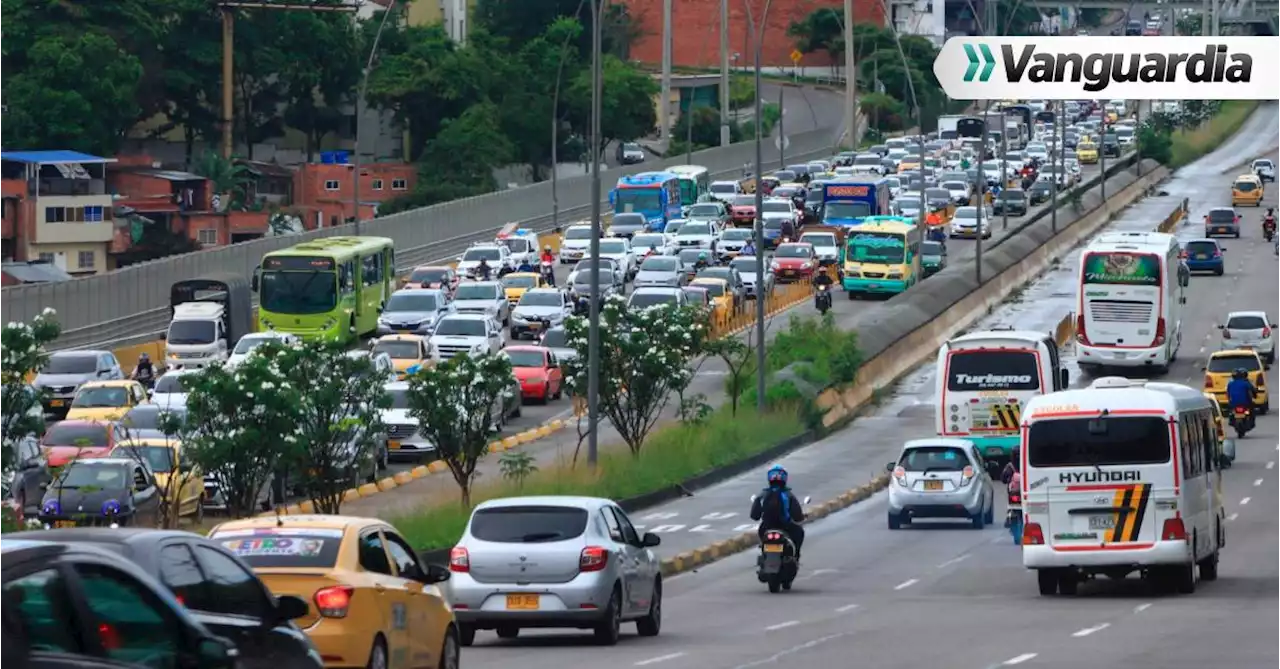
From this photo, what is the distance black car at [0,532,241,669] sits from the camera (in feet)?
32.8

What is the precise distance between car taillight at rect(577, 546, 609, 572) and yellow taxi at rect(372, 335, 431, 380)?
31.7 metres

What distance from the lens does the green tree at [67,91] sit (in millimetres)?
100375

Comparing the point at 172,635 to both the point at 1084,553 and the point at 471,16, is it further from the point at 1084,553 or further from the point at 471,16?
the point at 471,16

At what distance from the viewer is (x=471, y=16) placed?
165 metres

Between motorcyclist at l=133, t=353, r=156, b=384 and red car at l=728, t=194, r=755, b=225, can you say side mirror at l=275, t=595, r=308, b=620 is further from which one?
red car at l=728, t=194, r=755, b=225

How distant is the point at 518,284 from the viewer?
71875 millimetres

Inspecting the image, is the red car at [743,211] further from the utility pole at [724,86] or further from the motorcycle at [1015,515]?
the motorcycle at [1015,515]

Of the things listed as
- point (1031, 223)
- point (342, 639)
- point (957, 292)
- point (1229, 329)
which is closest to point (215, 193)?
point (1031, 223)

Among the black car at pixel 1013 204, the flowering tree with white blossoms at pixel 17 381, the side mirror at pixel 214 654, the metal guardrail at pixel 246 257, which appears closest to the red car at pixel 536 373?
the metal guardrail at pixel 246 257

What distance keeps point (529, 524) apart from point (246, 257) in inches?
1945

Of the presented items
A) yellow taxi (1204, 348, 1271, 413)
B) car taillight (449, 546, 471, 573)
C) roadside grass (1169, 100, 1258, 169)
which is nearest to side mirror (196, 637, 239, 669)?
car taillight (449, 546, 471, 573)

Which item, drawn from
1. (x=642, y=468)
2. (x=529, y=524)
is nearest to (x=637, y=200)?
(x=642, y=468)

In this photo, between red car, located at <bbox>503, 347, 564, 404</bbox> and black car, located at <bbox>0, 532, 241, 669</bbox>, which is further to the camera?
red car, located at <bbox>503, 347, 564, 404</bbox>

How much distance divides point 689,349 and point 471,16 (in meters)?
121
